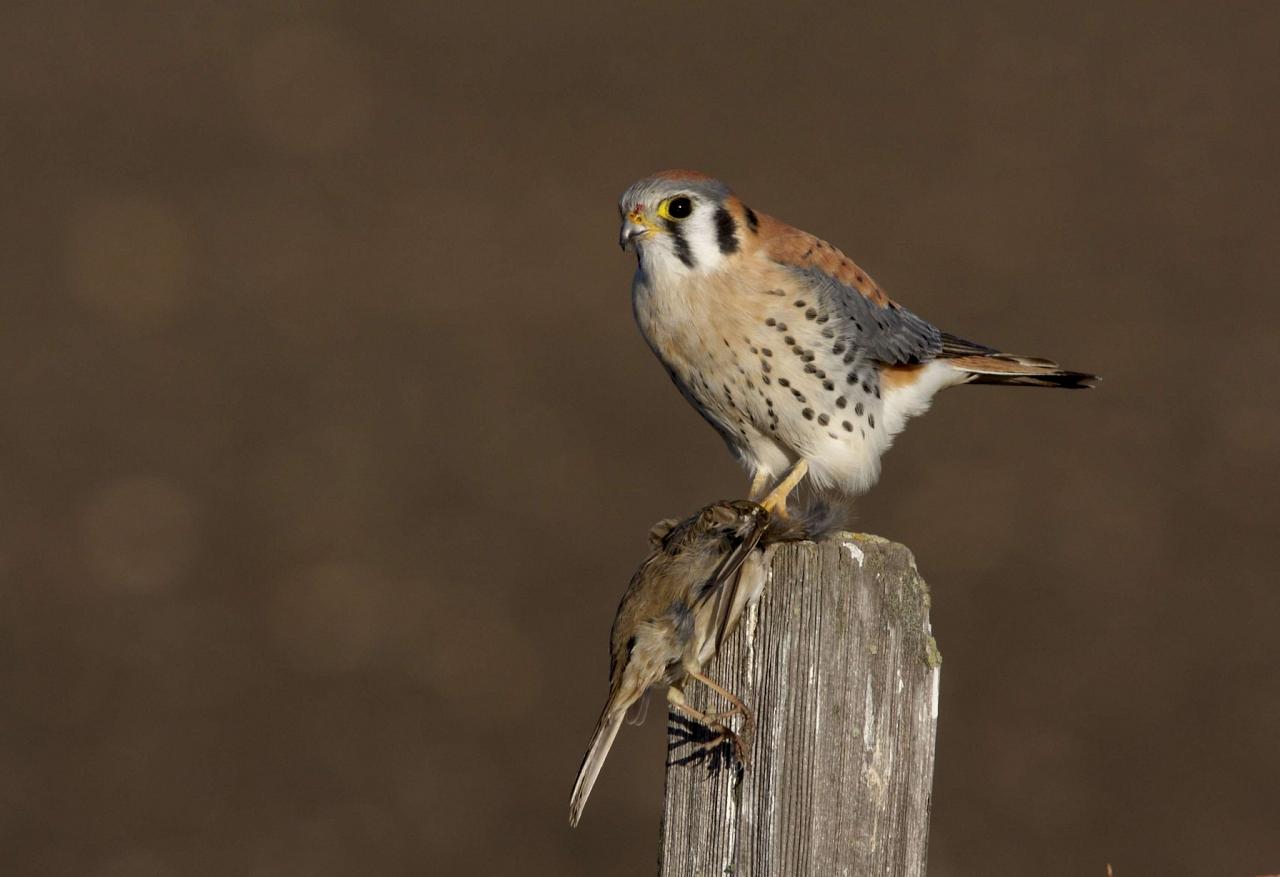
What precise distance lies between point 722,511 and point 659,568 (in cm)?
15

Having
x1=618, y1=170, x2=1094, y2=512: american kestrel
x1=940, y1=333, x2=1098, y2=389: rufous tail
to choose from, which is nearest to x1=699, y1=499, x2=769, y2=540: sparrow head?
x1=618, y1=170, x2=1094, y2=512: american kestrel

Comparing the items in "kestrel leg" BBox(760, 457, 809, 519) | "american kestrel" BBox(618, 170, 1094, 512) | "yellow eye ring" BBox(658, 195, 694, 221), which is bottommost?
"kestrel leg" BBox(760, 457, 809, 519)

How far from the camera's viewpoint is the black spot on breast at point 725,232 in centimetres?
403

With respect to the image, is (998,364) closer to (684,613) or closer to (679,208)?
(679,208)

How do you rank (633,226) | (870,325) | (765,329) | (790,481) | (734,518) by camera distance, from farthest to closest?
(870,325)
(790,481)
(765,329)
(633,226)
(734,518)

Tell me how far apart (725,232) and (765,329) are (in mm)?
285

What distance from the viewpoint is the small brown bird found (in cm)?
241

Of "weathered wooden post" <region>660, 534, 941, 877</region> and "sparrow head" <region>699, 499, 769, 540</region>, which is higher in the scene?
"sparrow head" <region>699, 499, 769, 540</region>

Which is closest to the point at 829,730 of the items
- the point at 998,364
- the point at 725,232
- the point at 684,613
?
the point at 684,613

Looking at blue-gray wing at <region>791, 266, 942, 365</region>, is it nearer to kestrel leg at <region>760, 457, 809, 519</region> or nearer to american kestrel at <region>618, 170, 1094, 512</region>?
american kestrel at <region>618, 170, 1094, 512</region>

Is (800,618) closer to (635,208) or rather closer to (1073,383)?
(635,208)

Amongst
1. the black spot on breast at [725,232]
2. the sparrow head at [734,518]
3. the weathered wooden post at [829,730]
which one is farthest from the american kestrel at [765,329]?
the weathered wooden post at [829,730]

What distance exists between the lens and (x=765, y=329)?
4.04m

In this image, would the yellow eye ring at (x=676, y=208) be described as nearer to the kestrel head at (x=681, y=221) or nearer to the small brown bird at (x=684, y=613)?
the kestrel head at (x=681, y=221)
